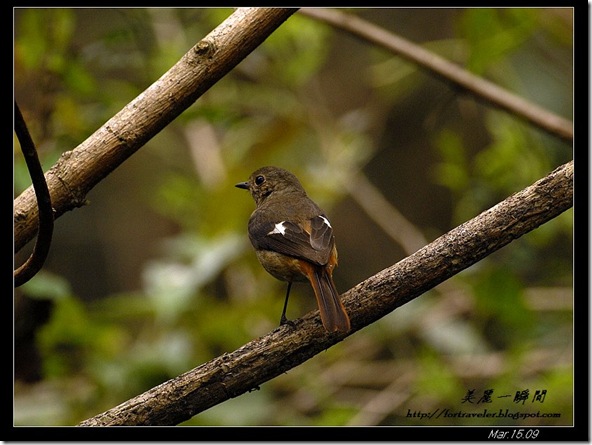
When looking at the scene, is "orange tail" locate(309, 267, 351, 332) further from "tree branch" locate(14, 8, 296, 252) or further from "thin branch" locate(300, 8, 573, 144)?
"thin branch" locate(300, 8, 573, 144)

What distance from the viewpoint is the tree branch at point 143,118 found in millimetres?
2211

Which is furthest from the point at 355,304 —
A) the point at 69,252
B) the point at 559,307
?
the point at 69,252

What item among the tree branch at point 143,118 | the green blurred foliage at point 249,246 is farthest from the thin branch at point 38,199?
the green blurred foliage at point 249,246

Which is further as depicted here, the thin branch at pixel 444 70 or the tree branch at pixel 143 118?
the thin branch at pixel 444 70

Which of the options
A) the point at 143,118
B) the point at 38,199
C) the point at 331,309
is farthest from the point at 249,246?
the point at 38,199

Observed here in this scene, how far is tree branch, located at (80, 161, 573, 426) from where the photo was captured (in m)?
2.21

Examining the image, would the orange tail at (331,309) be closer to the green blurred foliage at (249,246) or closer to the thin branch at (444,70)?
the green blurred foliage at (249,246)

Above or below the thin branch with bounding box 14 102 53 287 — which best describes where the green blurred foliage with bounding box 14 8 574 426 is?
above

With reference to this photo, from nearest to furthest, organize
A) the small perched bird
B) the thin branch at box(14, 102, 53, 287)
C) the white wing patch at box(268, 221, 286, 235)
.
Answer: the thin branch at box(14, 102, 53, 287) < the small perched bird < the white wing patch at box(268, 221, 286, 235)

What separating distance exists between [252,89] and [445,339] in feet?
7.21

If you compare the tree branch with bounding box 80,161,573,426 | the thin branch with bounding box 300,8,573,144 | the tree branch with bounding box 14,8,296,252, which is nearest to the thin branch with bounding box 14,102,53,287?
the tree branch with bounding box 14,8,296,252

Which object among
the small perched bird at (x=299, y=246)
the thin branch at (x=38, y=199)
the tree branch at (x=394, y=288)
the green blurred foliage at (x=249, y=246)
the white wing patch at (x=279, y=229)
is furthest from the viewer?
the green blurred foliage at (x=249, y=246)

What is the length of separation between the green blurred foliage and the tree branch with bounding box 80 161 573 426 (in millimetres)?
839

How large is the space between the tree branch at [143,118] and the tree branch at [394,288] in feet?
2.11
